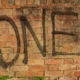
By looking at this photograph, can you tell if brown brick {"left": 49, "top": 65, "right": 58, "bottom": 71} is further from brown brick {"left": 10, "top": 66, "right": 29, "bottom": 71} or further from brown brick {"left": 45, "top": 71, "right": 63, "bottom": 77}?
brown brick {"left": 10, "top": 66, "right": 29, "bottom": 71}

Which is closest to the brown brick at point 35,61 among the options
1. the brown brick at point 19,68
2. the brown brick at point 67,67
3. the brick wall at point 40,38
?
the brick wall at point 40,38

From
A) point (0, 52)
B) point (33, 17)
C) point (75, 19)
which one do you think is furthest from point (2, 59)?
point (75, 19)

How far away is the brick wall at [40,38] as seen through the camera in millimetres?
3869

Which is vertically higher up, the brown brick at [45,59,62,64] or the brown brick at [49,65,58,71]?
the brown brick at [45,59,62,64]

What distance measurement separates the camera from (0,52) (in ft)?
13.0

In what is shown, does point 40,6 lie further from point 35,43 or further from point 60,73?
point 60,73

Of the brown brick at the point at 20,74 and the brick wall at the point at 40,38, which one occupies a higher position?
the brick wall at the point at 40,38

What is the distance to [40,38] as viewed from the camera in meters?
3.94

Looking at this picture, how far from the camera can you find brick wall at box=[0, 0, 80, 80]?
12.7 feet

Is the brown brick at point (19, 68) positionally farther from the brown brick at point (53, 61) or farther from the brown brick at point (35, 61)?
the brown brick at point (53, 61)

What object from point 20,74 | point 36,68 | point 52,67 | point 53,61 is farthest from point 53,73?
point 20,74

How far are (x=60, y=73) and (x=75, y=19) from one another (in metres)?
1.04

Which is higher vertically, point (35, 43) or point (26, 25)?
point (26, 25)

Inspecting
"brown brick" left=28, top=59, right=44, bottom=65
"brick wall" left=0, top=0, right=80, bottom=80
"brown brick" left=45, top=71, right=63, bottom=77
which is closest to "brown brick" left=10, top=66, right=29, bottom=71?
"brick wall" left=0, top=0, right=80, bottom=80
